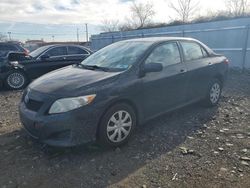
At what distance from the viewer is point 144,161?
3.71m

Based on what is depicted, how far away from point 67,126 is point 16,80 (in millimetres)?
6409

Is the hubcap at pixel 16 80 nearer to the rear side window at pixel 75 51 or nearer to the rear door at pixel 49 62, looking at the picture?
the rear door at pixel 49 62

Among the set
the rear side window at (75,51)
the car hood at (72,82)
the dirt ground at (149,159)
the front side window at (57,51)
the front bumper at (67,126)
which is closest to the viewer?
the dirt ground at (149,159)

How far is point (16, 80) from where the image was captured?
9.17 meters

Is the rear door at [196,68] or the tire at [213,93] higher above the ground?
the rear door at [196,68]

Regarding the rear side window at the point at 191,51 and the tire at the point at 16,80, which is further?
the tire at the point at 16,80

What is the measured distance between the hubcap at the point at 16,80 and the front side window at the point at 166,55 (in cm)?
616

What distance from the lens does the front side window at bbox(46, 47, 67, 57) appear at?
10.2 m

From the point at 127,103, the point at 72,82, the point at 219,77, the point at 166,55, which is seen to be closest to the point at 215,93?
the point at 219,77

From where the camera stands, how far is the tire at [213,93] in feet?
19.1

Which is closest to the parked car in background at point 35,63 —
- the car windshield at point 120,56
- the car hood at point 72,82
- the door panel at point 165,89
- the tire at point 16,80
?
the tire at point 16,80

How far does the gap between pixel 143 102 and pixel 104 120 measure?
806 millimetres

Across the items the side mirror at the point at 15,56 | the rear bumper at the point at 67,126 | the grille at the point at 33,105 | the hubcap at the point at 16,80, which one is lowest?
the hubcap at the point at 16,80

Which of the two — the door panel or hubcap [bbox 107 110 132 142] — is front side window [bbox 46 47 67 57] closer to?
the door panel
